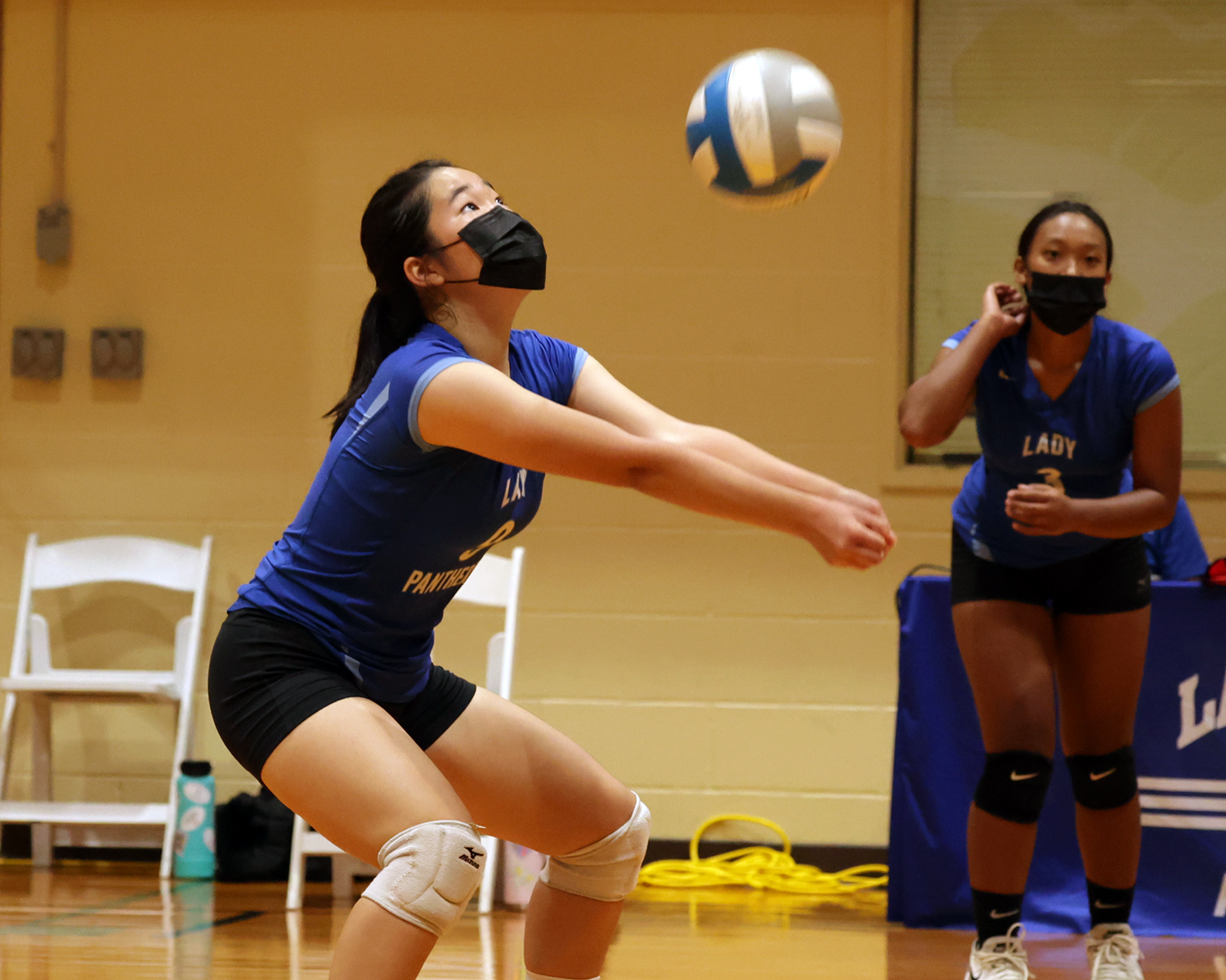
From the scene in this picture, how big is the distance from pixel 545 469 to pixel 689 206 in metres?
3.19

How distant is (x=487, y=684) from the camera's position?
4301 millimetres

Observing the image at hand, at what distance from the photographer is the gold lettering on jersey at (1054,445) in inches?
110

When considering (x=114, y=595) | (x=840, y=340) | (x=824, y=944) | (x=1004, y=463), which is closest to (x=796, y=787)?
(x=824, y=944)

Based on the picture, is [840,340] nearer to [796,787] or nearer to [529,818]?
[796,787]

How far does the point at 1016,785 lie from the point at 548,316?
2590 millimetres

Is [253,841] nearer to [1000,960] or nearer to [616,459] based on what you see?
[1000,960]

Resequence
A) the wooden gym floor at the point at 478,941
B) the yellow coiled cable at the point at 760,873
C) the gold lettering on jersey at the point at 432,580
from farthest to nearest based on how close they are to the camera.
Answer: the yellow coiled cable at the point at 760,873 < the wooden gym floor at the point at 478,941 < the gold lettering on jersey at the point at 432,580

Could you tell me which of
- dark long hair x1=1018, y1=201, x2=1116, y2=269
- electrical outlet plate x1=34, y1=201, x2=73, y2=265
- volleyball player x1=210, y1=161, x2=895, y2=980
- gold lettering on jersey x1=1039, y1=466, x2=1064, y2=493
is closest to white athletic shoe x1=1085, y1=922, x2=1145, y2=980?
gold lettering on jersey x1=1039, y1=466, x2=1064, y2=493

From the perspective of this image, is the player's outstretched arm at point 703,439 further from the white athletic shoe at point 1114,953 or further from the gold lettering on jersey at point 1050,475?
the white athletic shoe at point 1114,953

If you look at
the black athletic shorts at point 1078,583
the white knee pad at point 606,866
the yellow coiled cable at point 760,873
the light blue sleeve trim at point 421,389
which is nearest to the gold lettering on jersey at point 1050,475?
the black athletic shorts at point 1078,583

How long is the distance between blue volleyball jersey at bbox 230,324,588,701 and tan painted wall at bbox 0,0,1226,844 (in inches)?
108

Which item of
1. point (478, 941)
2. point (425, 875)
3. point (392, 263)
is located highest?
point (392, 263)

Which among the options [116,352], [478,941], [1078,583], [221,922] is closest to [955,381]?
[1078,583]

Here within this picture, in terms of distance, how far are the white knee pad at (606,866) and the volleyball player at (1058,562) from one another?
103 centimetres
